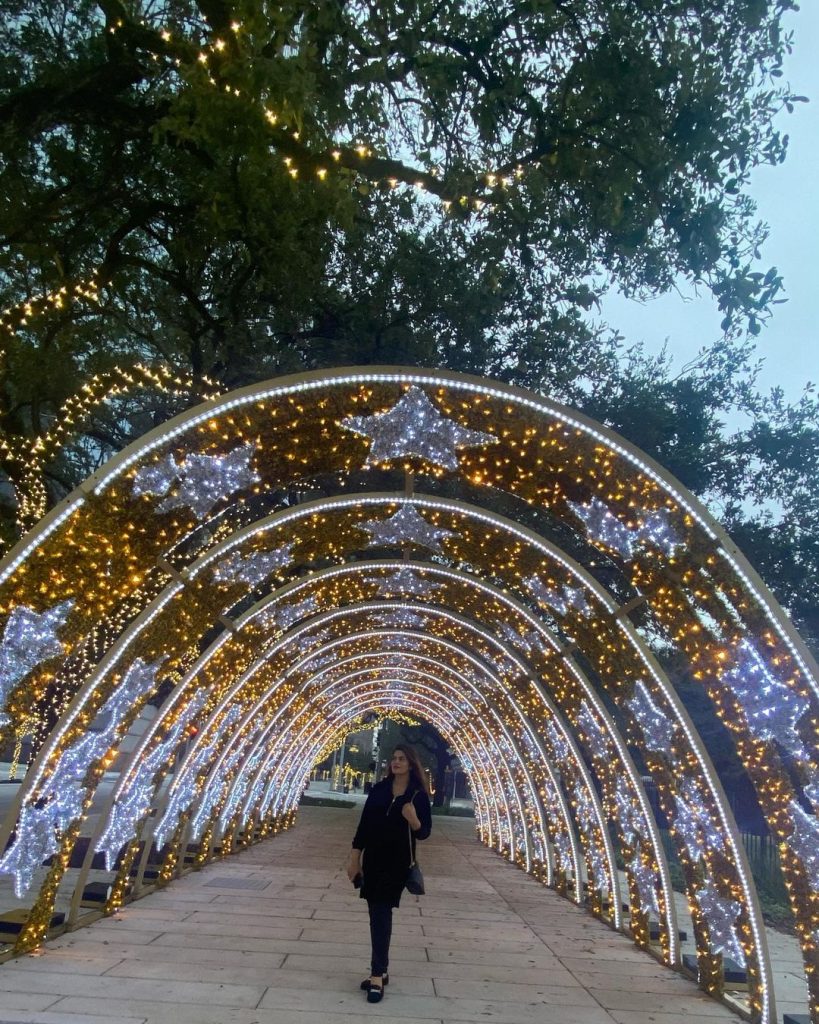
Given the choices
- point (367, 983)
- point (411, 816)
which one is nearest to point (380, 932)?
point (367, 983)

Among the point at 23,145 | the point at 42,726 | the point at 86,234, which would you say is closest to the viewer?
the point at 23,145

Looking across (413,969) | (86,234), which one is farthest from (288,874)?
(86,234)

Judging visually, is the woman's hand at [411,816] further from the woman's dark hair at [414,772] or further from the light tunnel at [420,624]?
the light tunnel at [420,624]

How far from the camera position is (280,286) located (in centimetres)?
1123

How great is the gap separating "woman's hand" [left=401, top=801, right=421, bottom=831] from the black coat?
0.12 feet

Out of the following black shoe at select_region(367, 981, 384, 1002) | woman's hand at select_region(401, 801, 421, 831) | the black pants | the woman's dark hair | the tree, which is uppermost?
the tree

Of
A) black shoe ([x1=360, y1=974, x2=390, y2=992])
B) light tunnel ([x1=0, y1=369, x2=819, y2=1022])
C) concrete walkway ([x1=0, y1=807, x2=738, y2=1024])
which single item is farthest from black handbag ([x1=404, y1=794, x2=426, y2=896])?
light tunnel ([x1=0, y1=369, x2=819, y2=1022])

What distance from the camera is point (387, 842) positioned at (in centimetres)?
671

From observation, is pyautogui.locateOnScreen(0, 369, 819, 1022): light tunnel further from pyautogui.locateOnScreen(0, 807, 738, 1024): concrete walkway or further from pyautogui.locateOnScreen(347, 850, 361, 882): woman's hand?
pyautogui.locateOnScreen(347, 850, 361, 882): woman's hand

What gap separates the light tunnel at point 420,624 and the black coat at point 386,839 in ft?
7.55

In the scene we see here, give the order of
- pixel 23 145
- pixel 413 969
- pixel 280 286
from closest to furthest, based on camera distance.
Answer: pixel 413 969 < pixel 23 145 < pixel 280 286

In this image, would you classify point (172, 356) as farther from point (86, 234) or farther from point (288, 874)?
point (288, 874)

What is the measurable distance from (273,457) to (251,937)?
15.5 ft

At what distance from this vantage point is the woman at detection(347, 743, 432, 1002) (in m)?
6.52
